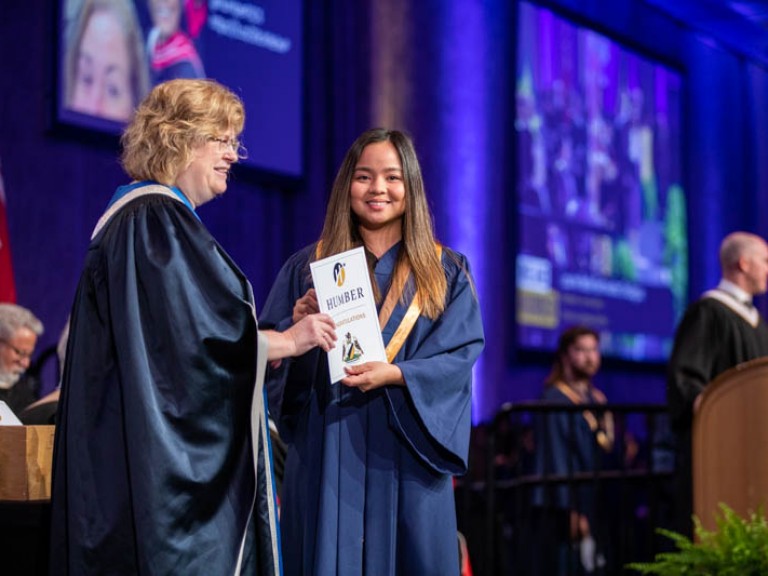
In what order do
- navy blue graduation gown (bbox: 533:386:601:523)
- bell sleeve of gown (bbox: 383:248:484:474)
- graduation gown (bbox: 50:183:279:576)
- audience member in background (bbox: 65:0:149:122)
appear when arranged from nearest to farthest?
graduation gown (bbox: 50:183:279:576), bell sleeve of gown (bbox: 383:248:484:474), audience member in background (bbox: 65:0:149:122), navy blue graduation gown (bbox: 533:386:601:523)

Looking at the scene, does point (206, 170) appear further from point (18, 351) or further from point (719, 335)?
point (719, 335)

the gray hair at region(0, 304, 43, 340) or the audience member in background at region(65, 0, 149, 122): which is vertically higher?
the audience member in background at region(65, 0, 149, 122)

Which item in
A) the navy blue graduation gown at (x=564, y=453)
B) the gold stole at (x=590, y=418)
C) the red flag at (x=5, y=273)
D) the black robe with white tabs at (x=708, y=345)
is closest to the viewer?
the red flag at (x=5, y=273)

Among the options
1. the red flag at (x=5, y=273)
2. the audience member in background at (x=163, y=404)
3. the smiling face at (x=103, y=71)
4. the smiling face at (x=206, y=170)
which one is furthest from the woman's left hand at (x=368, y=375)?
the smiling face at (x=103, y=71)

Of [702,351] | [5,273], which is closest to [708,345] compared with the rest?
[702,351]

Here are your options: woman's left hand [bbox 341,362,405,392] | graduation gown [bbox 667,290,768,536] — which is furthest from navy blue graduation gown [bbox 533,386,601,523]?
woman's left hand [bbox 341,362,405,392]

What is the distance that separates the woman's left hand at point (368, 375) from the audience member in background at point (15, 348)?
8.33 feet

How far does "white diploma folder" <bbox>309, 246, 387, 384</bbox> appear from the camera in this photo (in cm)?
336

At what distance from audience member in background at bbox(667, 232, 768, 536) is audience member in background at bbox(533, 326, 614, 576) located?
0.92 metres

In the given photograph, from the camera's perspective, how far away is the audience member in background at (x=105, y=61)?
6.84 m

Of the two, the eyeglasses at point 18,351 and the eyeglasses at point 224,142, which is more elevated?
the eyeglasses at point 224,142

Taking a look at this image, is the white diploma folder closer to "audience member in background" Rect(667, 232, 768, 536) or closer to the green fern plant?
Answer: the green fern plant

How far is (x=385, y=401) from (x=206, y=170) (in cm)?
81

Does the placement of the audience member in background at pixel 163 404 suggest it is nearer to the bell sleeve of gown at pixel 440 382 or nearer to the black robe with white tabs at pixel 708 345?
the bell sleeve of gown at pixel 440 382
